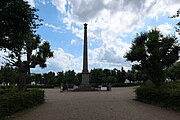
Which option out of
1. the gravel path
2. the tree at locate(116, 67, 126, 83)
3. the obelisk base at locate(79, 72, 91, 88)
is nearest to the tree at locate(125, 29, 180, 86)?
the gravel path

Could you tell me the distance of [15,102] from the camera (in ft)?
44.9

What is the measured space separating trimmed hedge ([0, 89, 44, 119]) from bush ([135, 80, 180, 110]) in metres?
8.01

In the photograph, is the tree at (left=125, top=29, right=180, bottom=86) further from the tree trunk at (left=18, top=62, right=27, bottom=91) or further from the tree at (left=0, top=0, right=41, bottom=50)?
the tree at (left=0, top=0, right=41, bottom=50)

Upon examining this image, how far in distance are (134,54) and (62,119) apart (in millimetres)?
12414

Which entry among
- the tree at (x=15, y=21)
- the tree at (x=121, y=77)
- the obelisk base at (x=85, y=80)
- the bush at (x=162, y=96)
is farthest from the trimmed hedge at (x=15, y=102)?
the tree at (x=121, y=77)

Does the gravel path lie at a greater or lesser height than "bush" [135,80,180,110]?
lesser

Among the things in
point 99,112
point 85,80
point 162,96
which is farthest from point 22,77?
point 85,80

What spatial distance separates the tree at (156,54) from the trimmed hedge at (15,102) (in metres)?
8.97

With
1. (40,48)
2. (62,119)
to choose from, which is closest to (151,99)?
(62,119)

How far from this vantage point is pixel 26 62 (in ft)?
79.6

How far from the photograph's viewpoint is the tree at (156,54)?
70.6 ft

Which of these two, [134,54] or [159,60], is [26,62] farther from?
[159,60]

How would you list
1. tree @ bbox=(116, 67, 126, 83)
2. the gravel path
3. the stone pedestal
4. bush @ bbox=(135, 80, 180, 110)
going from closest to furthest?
the gravel path → bush @ bbox=(135, 80, 180, 110) → the stone pedestal → tree @ bbox=(116, 67, 126, 83)

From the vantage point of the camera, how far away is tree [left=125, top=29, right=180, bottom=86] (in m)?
21.5
